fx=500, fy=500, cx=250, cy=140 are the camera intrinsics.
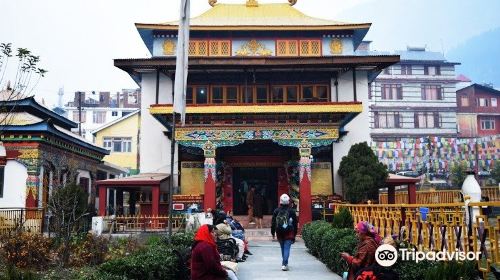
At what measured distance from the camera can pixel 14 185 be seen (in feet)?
75.0

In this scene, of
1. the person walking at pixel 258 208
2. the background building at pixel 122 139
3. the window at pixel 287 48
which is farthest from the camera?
the background building at pixel 122 139

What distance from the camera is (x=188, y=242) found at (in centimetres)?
1127

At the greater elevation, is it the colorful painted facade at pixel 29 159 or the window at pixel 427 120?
the window at pixel 427 120

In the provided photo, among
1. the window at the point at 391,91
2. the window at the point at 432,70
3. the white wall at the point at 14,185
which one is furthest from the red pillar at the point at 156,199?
the window at the point at 432,70

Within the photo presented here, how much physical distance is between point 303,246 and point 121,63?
41.8 feet

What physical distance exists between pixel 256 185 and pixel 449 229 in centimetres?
1844

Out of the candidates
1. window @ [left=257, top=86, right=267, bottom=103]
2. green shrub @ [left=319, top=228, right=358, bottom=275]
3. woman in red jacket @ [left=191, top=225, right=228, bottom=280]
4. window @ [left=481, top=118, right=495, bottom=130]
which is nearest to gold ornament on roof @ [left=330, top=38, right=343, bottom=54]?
window @ [left=257, top=86, right=267, bottom=103]

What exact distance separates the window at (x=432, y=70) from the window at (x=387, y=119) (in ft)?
20.6

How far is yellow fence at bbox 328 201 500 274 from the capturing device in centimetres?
662

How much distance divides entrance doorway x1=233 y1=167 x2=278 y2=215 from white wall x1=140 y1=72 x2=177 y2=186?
12.2 feet

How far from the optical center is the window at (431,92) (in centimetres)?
5644

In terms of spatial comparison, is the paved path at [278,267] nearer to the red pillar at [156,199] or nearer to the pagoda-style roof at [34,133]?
the red pillar at [156,199]

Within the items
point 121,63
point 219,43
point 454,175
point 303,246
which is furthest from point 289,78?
point 454,175

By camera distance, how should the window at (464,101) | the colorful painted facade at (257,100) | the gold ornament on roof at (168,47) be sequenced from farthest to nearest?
the window at (464,101) < the gold ornament on roof at (168,47) < the colorful painted facade at (257,100)
